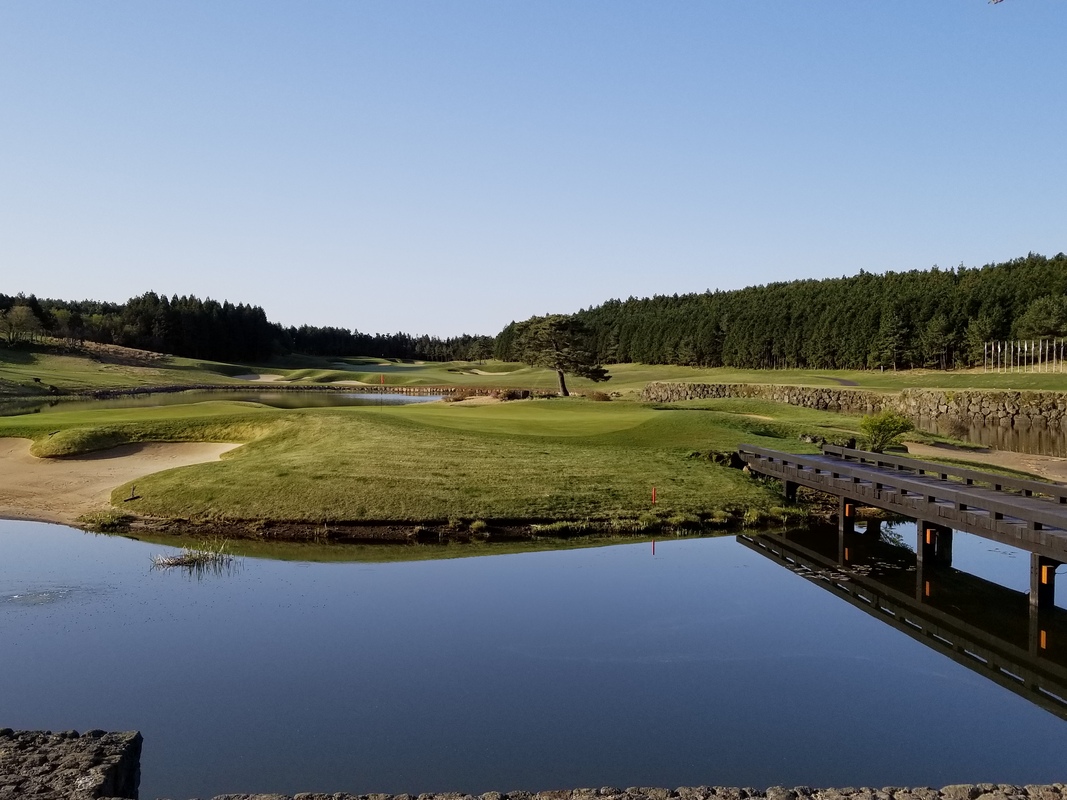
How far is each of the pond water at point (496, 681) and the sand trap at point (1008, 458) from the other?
15.0 m

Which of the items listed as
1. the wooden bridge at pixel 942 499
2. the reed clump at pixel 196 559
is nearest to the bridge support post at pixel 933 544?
the wooden bridge at pixel 942 499

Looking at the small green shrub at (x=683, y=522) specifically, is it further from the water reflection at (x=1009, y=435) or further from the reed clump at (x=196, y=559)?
the water reflection at (x=1009, y=435)

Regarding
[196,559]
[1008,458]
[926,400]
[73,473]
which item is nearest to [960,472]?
[1008,458]

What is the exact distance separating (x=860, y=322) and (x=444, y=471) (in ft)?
303

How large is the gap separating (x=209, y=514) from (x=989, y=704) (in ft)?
63.3

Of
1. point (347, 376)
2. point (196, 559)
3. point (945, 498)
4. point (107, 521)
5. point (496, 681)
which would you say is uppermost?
point (347, 376)

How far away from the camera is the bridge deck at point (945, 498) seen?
14.9 metres

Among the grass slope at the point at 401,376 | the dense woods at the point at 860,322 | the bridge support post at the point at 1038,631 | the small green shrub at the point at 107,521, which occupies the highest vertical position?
the dense woods at the point at 860,322

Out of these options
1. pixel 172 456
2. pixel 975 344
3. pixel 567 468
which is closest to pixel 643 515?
pixel 567 468

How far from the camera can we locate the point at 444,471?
2669 cm

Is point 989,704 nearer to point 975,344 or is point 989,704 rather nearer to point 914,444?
point 914,444

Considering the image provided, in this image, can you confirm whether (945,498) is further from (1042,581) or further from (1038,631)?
(1038,631)

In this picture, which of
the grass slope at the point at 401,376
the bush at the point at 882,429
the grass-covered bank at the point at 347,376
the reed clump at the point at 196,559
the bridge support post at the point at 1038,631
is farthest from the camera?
the grass slope at the point at 401,376

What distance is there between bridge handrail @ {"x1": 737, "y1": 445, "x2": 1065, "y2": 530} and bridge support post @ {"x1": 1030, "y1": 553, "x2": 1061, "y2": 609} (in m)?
0.67
